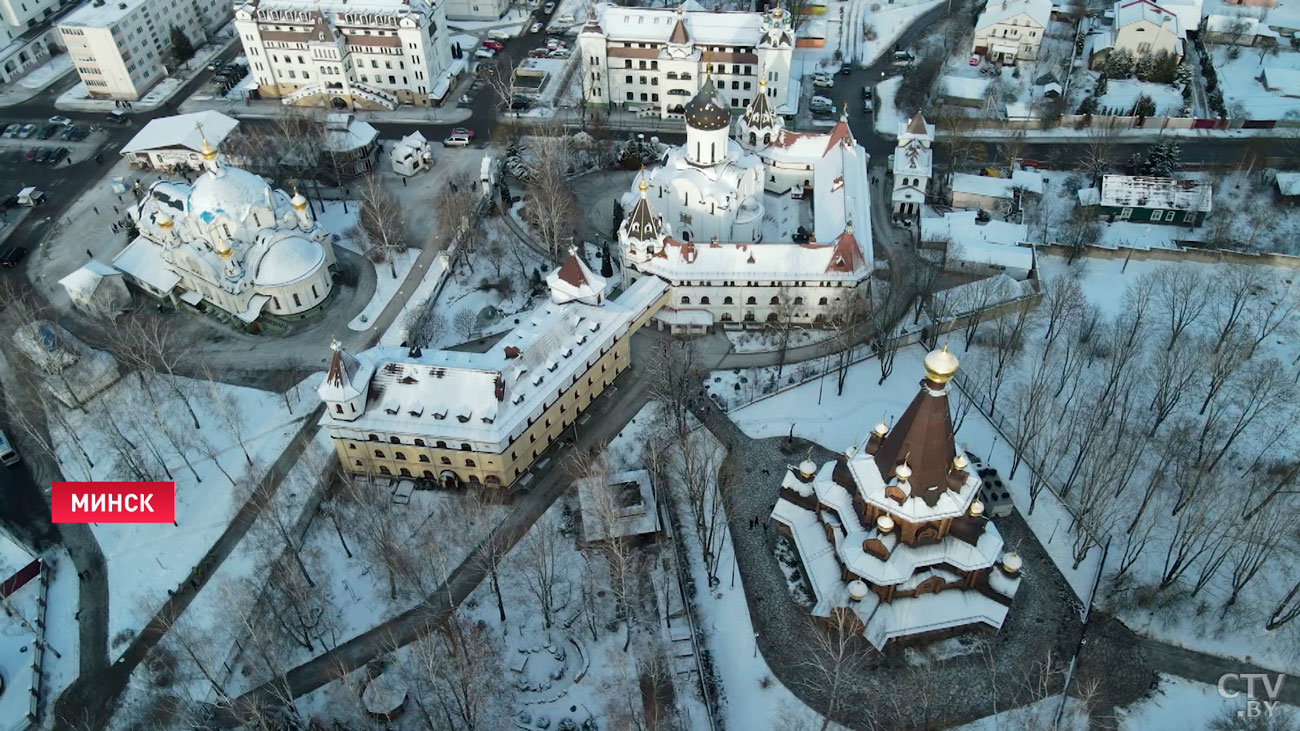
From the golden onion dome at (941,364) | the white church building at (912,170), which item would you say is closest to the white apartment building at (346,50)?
the white church building at (912,170)

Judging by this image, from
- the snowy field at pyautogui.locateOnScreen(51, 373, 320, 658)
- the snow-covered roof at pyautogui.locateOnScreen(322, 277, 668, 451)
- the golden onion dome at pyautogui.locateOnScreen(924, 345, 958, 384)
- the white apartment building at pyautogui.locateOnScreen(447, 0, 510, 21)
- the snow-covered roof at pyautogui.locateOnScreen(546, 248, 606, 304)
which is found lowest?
the snowy field at pyautogui.locateOnScreen(51, 373, 320, 658)

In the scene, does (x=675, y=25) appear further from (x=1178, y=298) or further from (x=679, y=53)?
(x=1178, y=298)

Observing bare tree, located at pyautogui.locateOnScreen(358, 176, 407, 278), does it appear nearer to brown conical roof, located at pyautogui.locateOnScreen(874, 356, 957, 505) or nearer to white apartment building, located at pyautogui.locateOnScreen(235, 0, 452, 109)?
white apartment building, located at pyautogui.locateOnScreen(235, 0, 452, 109)

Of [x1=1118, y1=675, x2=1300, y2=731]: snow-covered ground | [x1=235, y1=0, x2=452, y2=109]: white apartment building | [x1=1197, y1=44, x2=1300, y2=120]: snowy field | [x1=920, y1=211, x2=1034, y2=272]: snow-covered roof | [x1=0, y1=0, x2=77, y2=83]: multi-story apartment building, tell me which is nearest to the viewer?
[x1=1118, y1=675, x2=1300, y2=731]: snow-covered ground

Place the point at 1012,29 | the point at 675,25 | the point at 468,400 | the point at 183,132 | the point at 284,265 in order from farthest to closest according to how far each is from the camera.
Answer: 1. the point at 1012,29
2. the point at 675,25
3. the point at 183,132
4. the point at 284,265
5. the point at 468,400

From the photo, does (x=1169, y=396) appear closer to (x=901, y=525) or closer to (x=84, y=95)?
(x=901, y=525)

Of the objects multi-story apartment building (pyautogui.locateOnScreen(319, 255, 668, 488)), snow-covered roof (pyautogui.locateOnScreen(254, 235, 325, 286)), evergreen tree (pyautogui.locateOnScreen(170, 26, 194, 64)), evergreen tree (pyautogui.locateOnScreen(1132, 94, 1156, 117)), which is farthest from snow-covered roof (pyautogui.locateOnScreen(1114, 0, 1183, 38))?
evergreen tree (pyautogui.locateOnScreen(170, 26, 194, 64))

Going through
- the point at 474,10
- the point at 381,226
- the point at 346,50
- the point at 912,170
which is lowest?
the point at 912,170

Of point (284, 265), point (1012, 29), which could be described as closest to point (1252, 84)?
point (1012, 29)
